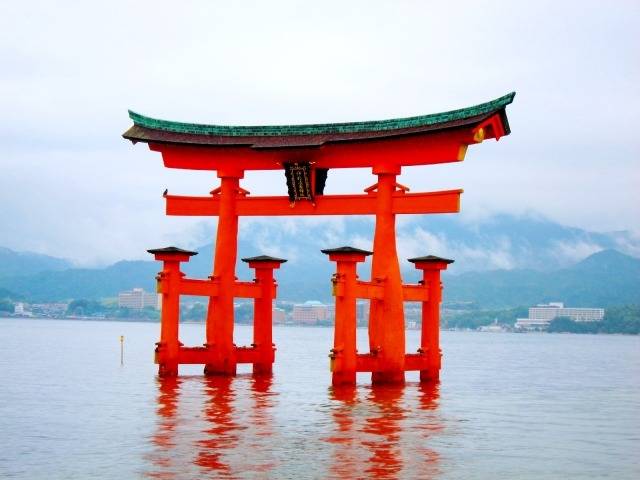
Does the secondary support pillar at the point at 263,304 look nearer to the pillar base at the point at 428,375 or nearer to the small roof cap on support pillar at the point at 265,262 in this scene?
the small roof cap on support pillar at the point at 265,262

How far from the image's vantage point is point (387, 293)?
30734mm

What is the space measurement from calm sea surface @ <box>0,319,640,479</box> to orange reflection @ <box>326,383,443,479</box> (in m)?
0.03

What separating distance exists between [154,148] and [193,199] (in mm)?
1962

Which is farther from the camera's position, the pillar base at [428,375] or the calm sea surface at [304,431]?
the pillar base at [428,375]

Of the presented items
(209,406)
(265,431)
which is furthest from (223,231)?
(265,431)

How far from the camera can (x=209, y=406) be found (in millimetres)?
25188

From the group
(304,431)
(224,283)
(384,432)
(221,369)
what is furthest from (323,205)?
(384,432)

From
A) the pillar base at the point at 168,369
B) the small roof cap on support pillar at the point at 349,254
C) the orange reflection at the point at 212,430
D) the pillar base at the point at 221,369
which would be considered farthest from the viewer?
the pillar base at the point at 221,369

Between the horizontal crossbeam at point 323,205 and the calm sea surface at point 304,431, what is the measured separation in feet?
16.3

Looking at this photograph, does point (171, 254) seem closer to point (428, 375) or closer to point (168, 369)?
point (168, 369)

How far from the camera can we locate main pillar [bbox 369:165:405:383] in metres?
30.7

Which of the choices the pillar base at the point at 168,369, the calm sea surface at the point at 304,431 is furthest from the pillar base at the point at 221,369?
the pillar base at the point at 168,369

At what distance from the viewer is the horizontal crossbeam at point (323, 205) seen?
2923 centimetres

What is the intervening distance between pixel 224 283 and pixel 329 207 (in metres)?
3.96
